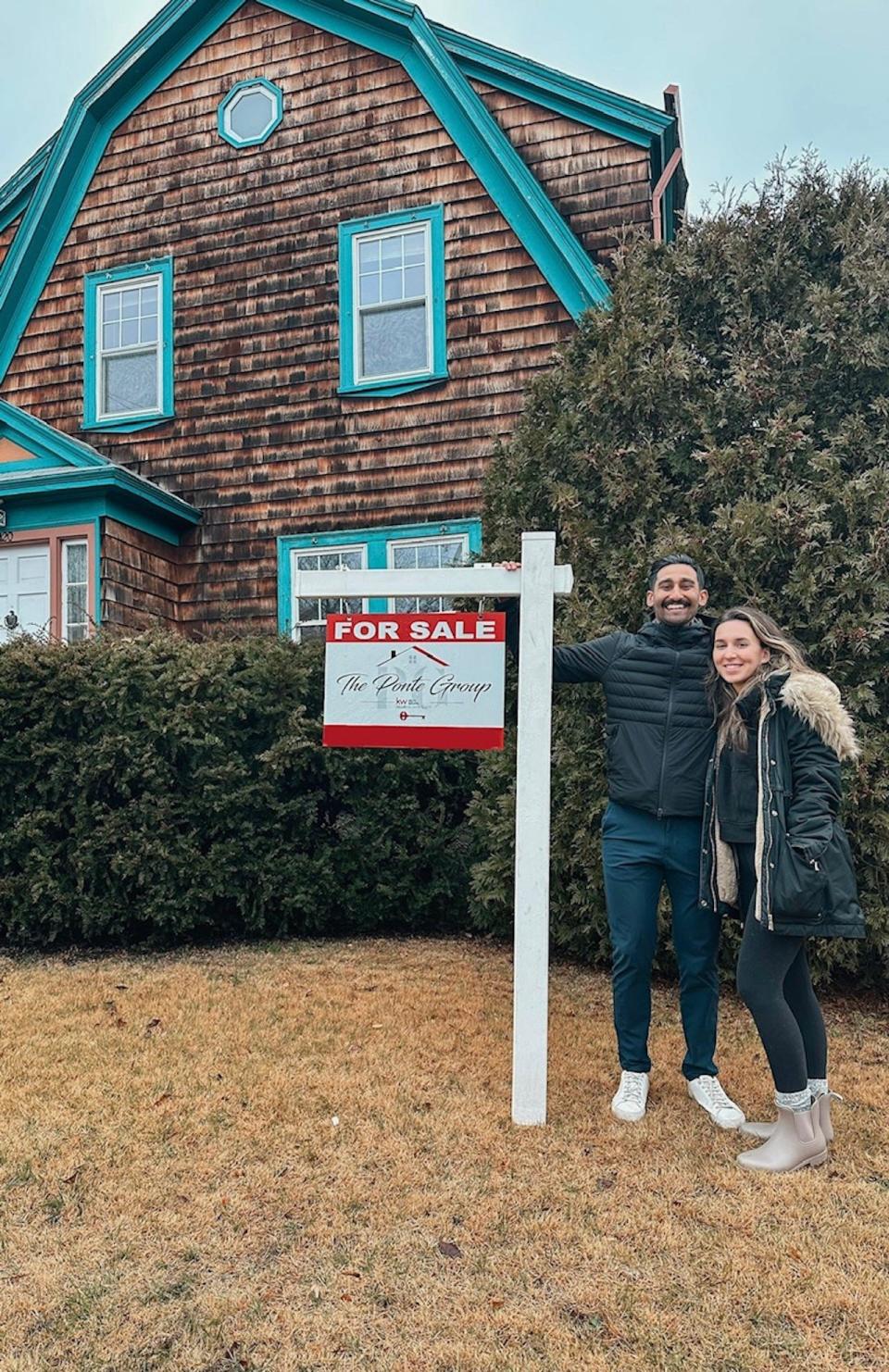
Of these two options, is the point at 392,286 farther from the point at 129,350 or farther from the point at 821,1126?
the point at 821,1126

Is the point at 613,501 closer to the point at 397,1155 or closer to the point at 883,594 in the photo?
the point at 883,594

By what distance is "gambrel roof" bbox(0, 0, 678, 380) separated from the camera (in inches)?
345

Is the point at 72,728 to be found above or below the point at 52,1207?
above

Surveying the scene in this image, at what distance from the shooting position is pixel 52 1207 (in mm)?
3039

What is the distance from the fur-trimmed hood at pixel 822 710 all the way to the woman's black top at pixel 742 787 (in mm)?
192

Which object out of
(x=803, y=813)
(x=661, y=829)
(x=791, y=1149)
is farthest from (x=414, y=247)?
(x=791, y=1149)

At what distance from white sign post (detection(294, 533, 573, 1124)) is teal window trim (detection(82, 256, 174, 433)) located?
7.66 meters

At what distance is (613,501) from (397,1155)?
11.0 feet

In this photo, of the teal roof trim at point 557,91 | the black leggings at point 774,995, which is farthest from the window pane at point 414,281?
the black leggings at point 774,995

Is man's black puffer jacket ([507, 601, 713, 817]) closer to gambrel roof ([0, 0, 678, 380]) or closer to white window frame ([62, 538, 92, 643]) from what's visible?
gambrel roof ([0, 0, 678, 380])

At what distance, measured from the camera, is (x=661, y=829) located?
11.8ft

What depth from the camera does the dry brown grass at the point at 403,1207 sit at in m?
2.40

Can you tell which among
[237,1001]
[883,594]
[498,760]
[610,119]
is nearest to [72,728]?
[237,1001]

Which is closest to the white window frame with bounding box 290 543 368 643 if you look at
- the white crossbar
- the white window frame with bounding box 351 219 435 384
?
the white window frame with bounding box 351 219 435 384
